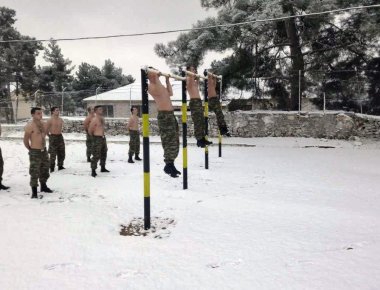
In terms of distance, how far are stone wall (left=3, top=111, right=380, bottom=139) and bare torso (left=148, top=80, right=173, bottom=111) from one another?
10486mm

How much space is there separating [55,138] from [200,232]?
6197 mm

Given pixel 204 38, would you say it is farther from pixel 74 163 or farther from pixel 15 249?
pixel 15 249

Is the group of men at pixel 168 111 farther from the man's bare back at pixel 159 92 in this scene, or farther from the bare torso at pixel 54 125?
the bare torso at pixel 54 125

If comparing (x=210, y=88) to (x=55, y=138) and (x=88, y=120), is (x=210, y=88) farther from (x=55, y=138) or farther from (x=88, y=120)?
(x=55, y=138)

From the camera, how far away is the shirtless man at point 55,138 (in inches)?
375

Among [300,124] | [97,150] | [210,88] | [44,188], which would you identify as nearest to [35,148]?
[44,188]

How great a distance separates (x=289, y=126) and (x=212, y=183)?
9.00 m

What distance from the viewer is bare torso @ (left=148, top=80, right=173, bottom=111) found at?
6027 mm

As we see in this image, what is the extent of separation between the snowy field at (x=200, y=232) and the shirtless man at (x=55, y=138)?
0.61m

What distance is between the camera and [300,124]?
51.4 ft

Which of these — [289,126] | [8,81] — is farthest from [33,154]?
[8,81]

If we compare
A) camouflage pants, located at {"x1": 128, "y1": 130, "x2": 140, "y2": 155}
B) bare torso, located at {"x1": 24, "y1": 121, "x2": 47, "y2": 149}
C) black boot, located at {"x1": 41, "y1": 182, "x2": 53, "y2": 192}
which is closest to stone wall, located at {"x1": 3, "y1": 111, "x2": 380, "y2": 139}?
camouflage pants, located at {"x1": 128, "y1": 130, "x2": 140, "y2": 155}

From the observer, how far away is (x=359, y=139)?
14.5 m

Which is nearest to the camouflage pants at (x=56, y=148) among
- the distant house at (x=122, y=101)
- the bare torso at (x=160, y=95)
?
the bare torso at (x=160, y=95)
